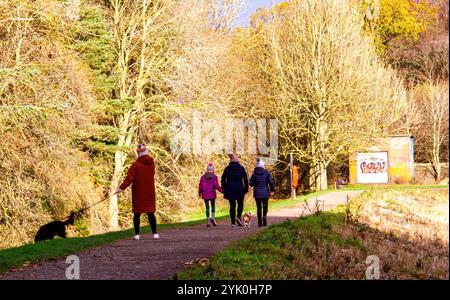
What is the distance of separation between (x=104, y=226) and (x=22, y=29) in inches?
365

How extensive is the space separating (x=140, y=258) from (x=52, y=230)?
1372cm

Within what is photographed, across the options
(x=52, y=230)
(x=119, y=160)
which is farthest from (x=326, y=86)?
(x=52, y=230)

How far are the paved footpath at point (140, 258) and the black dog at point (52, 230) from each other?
25.8 ft

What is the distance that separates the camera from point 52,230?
84.3 ft

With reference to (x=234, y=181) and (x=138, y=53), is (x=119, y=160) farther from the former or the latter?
(x=234, y=181)

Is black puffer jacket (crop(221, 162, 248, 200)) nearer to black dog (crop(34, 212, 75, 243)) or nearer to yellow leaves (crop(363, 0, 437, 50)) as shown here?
black dog (crop(34, 212, 75, 243))

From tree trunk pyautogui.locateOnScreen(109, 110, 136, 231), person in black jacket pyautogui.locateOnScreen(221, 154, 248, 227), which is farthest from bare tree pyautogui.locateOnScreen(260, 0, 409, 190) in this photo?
person in black jacket pyautogui.locateOnScreen(221, 154, 248, 227)

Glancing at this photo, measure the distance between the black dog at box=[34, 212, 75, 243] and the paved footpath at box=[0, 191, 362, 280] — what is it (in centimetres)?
787

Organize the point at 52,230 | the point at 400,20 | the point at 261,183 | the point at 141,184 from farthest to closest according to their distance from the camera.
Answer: the point at 400,20
the point at 52,230
the point at 261,183
the point at 141,184

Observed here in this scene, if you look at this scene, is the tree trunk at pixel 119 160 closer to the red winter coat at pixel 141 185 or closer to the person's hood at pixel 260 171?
the person's hood at pixel 260 171

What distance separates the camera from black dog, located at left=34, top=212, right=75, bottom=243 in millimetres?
24192

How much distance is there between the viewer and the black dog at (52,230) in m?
24.2

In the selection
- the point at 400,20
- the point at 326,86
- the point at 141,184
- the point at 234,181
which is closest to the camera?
the point at 141,184
